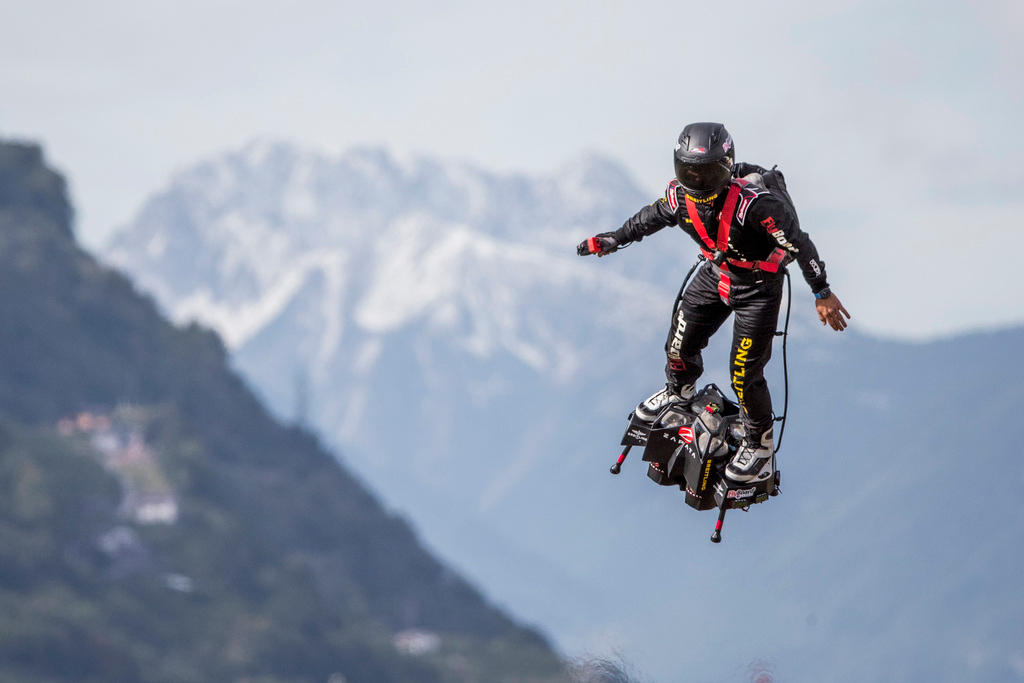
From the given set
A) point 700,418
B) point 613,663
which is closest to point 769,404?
point 700,418

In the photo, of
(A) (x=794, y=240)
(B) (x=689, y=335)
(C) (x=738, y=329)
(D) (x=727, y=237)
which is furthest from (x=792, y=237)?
(B) (x=689, y=335)

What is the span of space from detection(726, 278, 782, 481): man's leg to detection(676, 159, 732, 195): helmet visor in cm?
132

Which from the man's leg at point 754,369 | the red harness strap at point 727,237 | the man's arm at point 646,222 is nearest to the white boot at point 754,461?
the man's leg at point 754,369

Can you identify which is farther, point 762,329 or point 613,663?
point 613,663

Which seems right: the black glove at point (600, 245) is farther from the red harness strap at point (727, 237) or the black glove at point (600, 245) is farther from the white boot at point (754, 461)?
the white boot at point (754, 461)

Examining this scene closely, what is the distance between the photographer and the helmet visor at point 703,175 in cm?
1594

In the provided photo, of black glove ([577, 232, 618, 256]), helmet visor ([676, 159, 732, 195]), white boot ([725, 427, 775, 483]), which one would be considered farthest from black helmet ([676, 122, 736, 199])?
white boot ([725, 427, 775, 483])

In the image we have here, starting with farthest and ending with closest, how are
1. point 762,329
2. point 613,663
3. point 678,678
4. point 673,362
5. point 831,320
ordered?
point 678,678, point 613,663, point 673,362, point 762,329, point 831,320

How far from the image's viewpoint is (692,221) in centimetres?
1658

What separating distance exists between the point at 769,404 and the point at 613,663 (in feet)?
22.1

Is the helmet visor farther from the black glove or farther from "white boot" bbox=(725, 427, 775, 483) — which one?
"white boot" bbox=(725, 427, 775, 483)

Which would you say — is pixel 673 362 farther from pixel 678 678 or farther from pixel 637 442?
pixel 678 678

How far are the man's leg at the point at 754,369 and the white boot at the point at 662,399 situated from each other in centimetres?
97

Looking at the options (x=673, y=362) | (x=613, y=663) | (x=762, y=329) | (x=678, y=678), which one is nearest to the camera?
(x=762, y=329)
